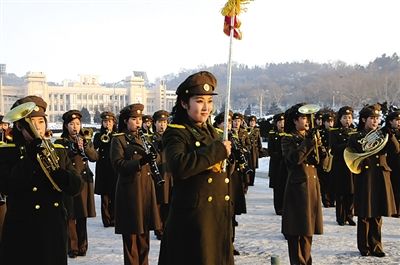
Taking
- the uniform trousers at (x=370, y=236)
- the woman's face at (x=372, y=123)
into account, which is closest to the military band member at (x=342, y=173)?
the woman's face at (x=372, y=123)

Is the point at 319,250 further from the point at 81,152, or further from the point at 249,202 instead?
the point at 249,202

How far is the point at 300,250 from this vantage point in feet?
20.5

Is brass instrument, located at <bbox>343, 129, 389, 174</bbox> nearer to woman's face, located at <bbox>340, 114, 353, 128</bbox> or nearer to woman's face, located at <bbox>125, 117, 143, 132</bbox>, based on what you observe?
woman's face, located at <bbox>125, 117, 143, 132</bbox>

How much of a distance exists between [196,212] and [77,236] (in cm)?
429

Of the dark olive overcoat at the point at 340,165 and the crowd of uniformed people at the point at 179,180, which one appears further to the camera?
the dark olive overcoat at the point at 340,165

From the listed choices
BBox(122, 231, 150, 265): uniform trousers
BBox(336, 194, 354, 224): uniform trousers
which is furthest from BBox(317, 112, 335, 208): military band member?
BBox(122, 231, 150, 265): uniform trousers

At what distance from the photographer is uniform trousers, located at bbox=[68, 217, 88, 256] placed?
293 inches

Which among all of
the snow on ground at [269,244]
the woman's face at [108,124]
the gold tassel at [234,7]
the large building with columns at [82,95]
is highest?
the large building with columns at [82,95]

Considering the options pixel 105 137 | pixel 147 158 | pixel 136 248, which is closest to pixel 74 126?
pixel 147 158

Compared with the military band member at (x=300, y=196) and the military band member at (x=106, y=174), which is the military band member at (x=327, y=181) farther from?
the military band member at (x=300, y=196)

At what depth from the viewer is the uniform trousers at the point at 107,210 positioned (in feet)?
32.0

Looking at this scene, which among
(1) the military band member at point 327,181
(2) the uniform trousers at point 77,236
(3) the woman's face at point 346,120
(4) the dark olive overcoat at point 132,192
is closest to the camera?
(4) the dark olive overcoat at point 132,192

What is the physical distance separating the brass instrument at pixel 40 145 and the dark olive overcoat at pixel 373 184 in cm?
428

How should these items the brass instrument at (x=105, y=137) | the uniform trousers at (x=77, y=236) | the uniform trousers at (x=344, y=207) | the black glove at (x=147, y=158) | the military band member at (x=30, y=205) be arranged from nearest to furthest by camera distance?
the military band member at (x=30, y=205), the black glove at (x=147, y=158), the uniform trousers at (x=77, y=236), the uniform trousers at (x=344, y=207), the brass instrument at (x=105, y=137)
